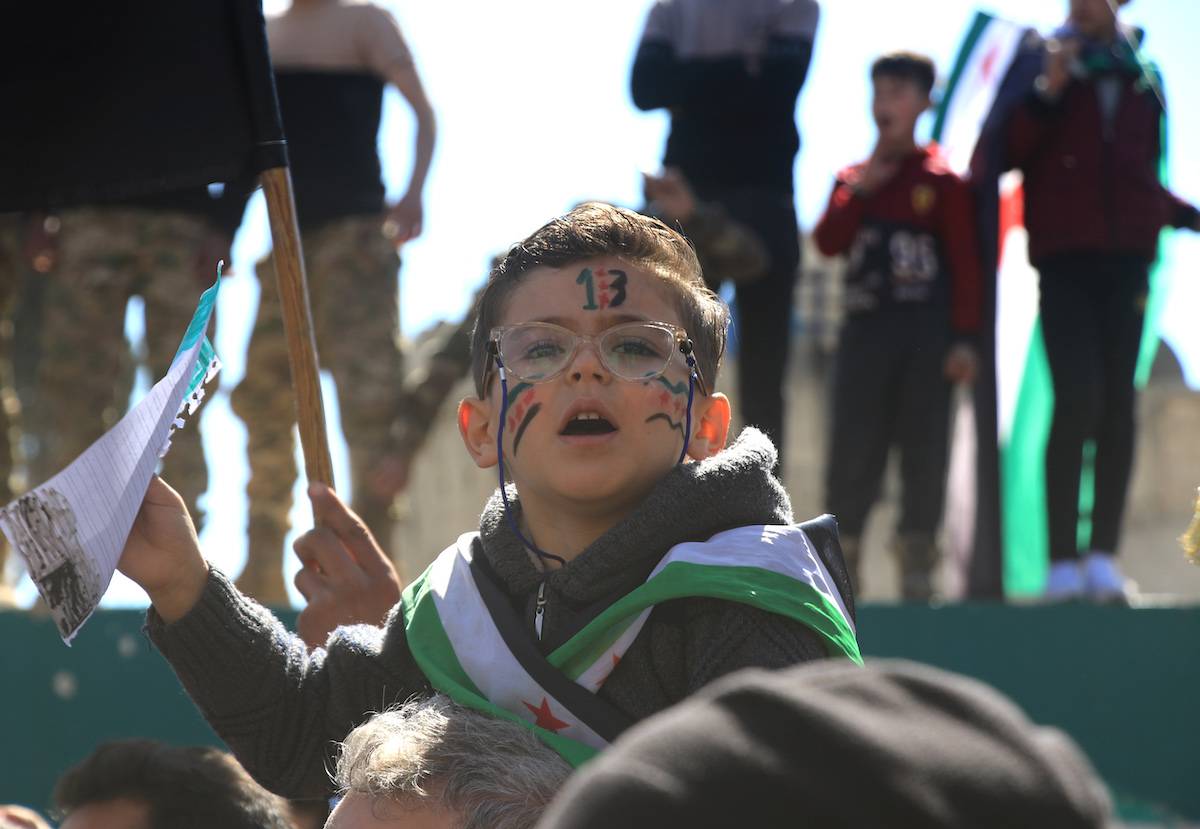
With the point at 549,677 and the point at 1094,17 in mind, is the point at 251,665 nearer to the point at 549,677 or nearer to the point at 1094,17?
the point at 549,677

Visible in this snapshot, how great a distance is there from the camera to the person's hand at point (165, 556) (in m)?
2.26

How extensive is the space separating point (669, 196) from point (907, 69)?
1.00 metres

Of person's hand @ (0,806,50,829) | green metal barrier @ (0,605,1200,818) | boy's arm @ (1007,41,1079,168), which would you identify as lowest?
green metal barrier @ (0,605,1200,818)

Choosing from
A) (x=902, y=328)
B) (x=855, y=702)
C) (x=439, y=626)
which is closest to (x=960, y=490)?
(x=902, y=328)

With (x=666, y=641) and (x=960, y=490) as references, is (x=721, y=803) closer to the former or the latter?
(x=666, y=641)

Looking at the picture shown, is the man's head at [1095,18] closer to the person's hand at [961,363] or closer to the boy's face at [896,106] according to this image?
the boy's face at [896,106]

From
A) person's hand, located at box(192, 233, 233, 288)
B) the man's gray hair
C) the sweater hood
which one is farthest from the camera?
person's hand, located at box(192, 233, 233, 288)

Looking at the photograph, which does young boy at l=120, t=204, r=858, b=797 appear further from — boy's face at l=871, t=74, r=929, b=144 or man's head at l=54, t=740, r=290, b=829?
boy's face at l=871, t=74, r=929, b=144

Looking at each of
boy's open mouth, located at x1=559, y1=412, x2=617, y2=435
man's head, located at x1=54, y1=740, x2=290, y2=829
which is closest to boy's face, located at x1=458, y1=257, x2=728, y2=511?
boy's open mouth, located at x1=559, y1=412, x2=617, y2=435

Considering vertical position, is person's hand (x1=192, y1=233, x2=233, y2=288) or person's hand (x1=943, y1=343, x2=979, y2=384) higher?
person's hand (x1=192, y1=233, x2=233, y2=288)

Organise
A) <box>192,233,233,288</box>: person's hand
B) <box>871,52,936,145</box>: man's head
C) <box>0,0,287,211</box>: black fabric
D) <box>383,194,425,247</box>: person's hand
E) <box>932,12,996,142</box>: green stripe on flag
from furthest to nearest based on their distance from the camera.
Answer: <box>932,12,996,142</box>: green stripe on flag → <box>871,52,936,145</box>: man's head → <box>383,194,425,247</box>: person's hand → <box>192,233,233,288</box>: person's hand → <box>0,0,287,211</box>: black fabric

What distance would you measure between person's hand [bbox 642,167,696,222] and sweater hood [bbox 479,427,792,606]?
2700 mm

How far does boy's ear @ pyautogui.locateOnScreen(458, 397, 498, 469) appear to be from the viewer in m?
2.52

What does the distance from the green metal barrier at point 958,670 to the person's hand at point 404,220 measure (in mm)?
1346
